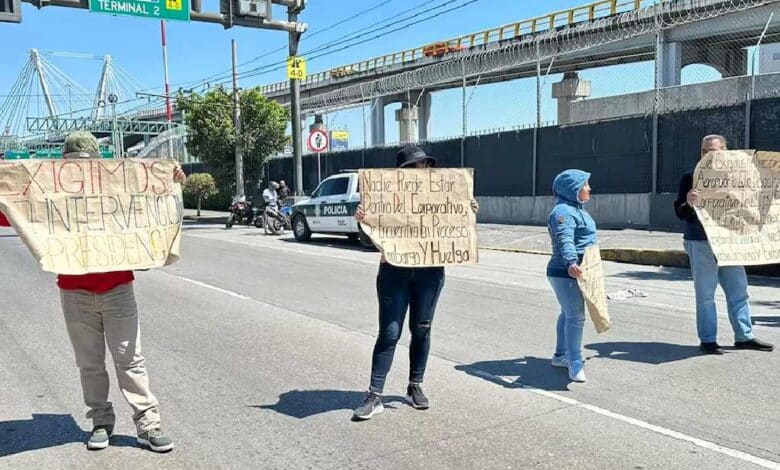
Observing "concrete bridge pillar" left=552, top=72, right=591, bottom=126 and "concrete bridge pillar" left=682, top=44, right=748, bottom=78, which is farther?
"concrete bridge pillar" left=682, top=44, right=748, bottom=78

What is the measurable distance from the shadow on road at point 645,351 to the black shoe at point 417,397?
2.13 m

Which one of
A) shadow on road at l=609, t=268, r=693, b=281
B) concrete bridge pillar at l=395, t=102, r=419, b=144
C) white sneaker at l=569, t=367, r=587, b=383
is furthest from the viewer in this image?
concrete bridge pillar at l=395, t=102, r=419, b=144

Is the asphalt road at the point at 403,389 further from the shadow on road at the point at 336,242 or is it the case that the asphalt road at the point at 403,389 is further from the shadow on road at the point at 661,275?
the shadow on road at the point at 336,242

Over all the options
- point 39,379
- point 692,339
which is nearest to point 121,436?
point 39,379

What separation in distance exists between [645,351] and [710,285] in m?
0.87

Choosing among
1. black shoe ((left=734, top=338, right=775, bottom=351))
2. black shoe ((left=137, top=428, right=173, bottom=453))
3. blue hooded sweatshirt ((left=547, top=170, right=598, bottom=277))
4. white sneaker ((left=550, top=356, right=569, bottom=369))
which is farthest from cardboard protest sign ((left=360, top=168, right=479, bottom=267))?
black shoe ((left=734, top=338, right=775, bottom=351))

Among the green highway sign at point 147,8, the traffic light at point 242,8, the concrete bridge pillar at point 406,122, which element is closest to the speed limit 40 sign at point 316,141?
the traffic light at point 242,8

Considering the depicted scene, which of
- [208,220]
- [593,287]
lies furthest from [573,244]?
[208,220]

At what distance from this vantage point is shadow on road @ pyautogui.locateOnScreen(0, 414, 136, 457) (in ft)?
14.5

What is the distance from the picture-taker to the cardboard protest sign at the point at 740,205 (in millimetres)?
6383

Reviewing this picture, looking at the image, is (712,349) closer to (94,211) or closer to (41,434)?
(94,211)

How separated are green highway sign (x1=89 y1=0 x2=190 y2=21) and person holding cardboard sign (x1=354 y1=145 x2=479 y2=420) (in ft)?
50.1

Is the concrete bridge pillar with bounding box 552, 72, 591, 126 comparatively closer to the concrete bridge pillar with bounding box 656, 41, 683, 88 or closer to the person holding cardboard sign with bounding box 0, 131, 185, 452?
the concrete bridge pillar with bounding box 656, 41, 683, 88

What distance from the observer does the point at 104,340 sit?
4352 millimetres
